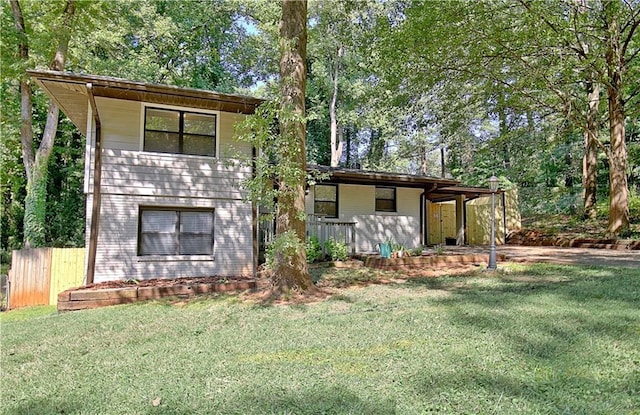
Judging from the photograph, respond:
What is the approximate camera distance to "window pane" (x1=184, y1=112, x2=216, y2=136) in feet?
31.8

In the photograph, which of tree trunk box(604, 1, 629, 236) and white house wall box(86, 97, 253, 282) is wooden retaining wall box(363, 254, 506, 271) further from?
tree trunk box(604, 1, 629, 236)

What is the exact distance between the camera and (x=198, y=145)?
Answer: 979cm

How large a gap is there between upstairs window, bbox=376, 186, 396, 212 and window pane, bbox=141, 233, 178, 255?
7.33 metres

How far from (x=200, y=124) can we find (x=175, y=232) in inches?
108

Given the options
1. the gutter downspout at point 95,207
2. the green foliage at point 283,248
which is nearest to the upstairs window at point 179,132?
the gutter downspout at point 95,207

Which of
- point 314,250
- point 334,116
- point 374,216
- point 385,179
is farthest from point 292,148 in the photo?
point 334,116

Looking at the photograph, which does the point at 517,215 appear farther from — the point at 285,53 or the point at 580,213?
the point at 285,53

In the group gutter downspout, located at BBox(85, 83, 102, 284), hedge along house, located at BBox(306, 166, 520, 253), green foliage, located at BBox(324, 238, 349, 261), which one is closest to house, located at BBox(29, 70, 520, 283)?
gutter downspout, located at BBox(85, 83, 102, 284)

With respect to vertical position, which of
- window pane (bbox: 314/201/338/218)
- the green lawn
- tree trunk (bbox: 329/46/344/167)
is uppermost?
tree trunk (bbox: 329/46/344/167)

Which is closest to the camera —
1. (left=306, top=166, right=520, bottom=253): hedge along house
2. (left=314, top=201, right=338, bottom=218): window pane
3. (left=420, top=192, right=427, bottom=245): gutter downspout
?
(left=306, top=166, right=520, bottom=253): hedge along house

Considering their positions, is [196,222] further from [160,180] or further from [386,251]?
[386,251]

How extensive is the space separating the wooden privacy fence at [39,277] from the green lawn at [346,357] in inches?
137

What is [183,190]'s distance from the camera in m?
9.48

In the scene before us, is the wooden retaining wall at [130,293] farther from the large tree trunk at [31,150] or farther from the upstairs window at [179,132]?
the large tree trunk at [31,150]
